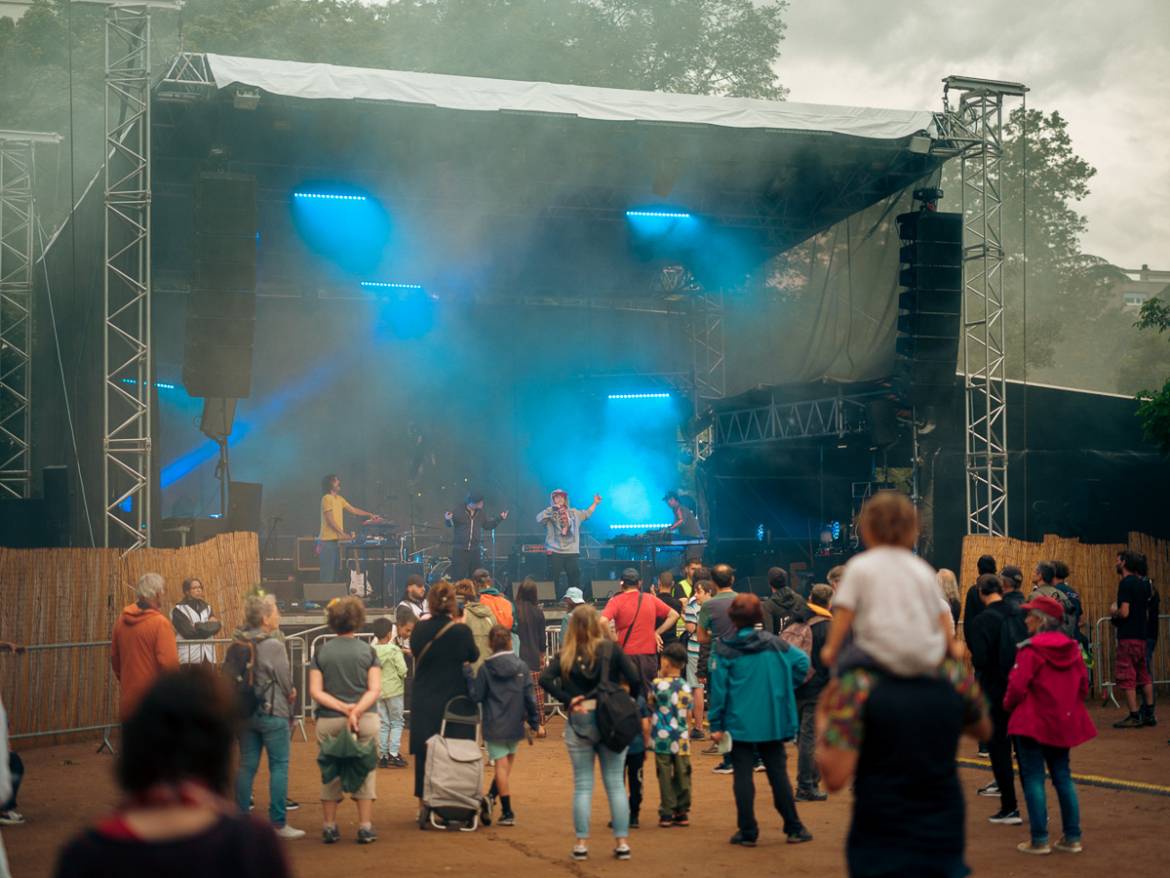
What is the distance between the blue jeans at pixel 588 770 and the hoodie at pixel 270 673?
5.99 feet

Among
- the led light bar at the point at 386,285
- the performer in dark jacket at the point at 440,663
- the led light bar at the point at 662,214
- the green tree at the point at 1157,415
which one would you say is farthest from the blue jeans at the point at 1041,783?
the led light bar at the point at 386,285

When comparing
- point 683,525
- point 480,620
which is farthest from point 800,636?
point 683,525

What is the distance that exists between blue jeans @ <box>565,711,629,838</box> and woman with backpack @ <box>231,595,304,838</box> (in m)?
1.85

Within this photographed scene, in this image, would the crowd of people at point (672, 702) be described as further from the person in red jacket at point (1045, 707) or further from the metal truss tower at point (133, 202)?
the metal truss tower at point (133, 202)

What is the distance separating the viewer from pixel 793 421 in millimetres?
21172

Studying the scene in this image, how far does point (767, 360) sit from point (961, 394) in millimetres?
3102

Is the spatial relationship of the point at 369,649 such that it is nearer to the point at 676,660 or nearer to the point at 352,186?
the point at 676,660

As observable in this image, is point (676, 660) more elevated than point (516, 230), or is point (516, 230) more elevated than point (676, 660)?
point (516, 230)

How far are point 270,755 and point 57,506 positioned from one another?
13.7m

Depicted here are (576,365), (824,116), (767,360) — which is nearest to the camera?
(824,116)

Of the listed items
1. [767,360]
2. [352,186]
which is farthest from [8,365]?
[767,360]

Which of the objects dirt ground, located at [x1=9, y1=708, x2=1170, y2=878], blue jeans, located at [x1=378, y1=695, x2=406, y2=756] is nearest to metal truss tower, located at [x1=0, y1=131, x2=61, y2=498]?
dirt ground, located at [x1=9, y1=708, x2=1170, y2=878]

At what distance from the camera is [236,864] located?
2287 mm

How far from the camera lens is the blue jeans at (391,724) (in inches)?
469
